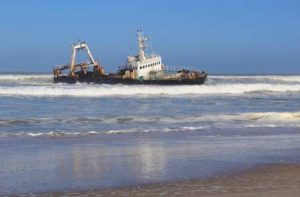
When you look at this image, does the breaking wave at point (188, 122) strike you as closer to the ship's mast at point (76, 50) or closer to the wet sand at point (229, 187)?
the wet sand at point (229, 187)

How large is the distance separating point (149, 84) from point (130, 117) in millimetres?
27197

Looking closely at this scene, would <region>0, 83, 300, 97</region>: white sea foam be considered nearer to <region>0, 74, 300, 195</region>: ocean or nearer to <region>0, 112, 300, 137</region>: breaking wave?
<region>0, 112, 300, 137</region>: breaking wave

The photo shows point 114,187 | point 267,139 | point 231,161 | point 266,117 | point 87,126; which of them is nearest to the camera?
point 114,187

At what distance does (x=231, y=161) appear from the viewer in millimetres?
7973

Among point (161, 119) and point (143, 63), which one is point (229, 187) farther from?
point (143, 63)

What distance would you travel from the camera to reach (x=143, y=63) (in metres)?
45.1

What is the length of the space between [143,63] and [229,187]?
39231 mm

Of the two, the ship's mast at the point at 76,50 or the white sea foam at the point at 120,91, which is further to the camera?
the ship's mast at the point at 76,50

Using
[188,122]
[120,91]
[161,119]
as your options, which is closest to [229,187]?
[188,122]

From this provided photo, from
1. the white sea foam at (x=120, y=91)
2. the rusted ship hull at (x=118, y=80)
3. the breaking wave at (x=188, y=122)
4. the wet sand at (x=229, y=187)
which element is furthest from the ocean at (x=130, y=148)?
the rusted ship hull at (x=118, y=80)

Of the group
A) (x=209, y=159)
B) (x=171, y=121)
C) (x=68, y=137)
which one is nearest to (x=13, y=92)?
(x=171, y=121)

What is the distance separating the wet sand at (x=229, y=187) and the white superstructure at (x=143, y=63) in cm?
3752

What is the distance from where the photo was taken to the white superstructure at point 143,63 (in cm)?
4469

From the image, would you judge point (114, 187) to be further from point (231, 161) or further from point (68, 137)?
point (68, 137)
